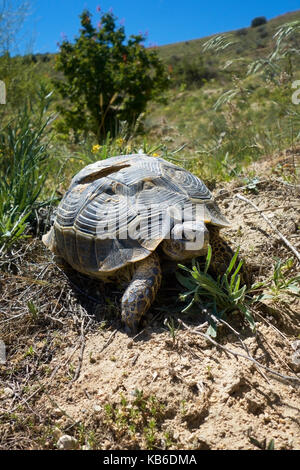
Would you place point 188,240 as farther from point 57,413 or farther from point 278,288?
point 57,413

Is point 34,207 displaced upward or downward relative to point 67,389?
upward

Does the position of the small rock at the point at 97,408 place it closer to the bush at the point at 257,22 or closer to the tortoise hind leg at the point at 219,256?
the tortoise hind leg at the point at 219,256

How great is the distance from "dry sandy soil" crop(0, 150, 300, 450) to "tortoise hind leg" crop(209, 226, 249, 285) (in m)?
0.16

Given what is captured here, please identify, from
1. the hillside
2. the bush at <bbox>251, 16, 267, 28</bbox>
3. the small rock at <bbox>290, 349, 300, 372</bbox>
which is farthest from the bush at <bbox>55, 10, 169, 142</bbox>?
the bush at <bbox>251, 16, 267, 28</bbox>

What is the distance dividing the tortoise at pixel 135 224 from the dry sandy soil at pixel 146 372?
0.24 meters

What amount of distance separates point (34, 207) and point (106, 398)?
86.2 inches

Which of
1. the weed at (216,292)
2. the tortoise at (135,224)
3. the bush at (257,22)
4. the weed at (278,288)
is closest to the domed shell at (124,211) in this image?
the tortoise at (135,224)

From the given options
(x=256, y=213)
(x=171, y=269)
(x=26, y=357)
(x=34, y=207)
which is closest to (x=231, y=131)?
(x=256, y=213)

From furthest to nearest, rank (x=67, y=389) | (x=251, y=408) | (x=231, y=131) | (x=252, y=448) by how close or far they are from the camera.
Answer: (x=231, y=131) < (x=67, y=389) < (x=251, y=408) < (x=252, y=448)

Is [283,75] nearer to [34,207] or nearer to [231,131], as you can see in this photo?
[231,131]

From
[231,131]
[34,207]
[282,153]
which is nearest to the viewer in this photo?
[34,207]

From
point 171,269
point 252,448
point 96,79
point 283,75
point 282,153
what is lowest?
point 252,448

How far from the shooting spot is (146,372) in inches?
79.9

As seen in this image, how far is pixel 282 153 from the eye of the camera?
4379 mm
